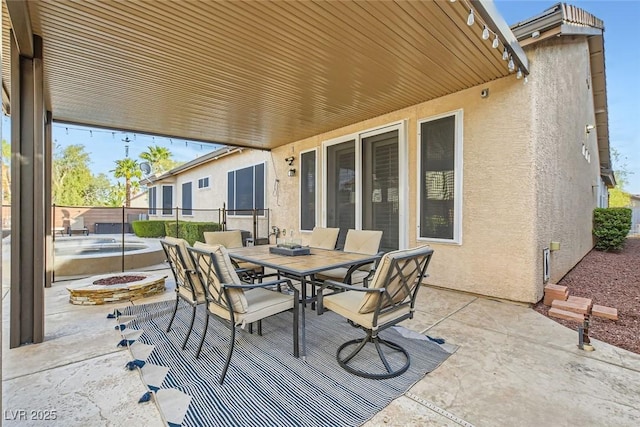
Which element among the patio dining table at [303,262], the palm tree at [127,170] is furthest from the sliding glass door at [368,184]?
the palm tree at [127,170]

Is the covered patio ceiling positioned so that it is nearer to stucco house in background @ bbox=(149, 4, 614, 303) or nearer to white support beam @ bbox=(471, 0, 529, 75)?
white support beam @ bbox=(471, 0, 529, 75)

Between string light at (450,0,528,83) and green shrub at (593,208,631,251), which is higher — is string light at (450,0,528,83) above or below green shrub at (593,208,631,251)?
above

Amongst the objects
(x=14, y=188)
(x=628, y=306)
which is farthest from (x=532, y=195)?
(x=14, y=188)

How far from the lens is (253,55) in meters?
3.52

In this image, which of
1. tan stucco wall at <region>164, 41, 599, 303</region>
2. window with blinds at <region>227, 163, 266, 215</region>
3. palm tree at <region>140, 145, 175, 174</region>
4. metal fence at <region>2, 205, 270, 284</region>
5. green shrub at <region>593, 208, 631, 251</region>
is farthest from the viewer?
palm tree at <region>140, 145, 175, 174</region>

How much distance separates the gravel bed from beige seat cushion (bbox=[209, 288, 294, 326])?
3.10 metres

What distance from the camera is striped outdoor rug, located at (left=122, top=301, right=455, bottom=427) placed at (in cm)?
201

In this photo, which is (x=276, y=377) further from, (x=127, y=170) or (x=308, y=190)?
(x=127, y=170)

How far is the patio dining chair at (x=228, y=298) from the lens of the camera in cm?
246

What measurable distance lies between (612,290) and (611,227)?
5172mm

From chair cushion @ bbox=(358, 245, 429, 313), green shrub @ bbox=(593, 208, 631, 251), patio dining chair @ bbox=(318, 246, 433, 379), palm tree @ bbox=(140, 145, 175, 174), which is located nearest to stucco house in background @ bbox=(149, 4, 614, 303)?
green shrub @ bbox=(593, 208, 631, 251)

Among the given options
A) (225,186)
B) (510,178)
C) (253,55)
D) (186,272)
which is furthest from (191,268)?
(225,186)

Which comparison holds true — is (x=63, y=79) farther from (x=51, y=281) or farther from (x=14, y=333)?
(x=51, y=281)

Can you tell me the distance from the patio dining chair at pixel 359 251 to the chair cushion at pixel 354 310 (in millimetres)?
871
